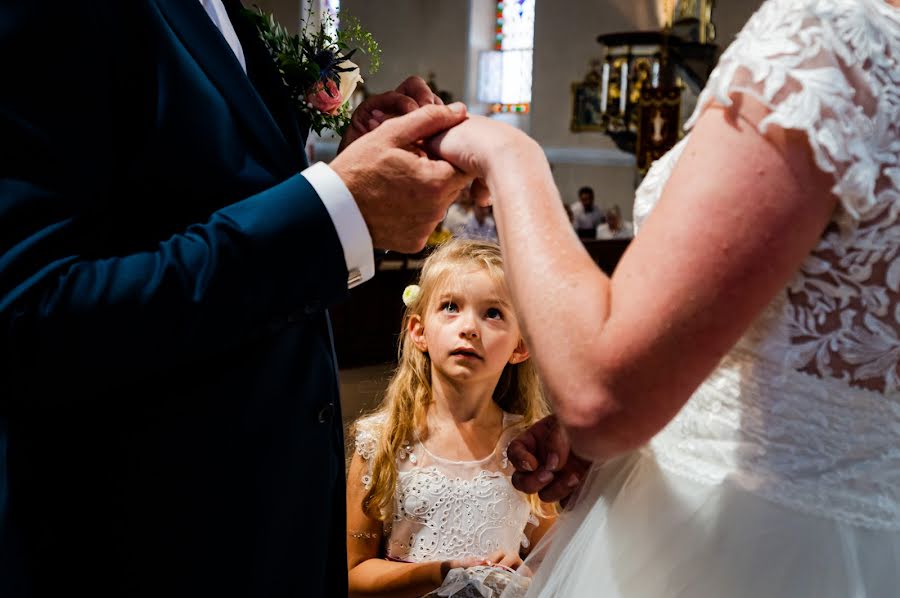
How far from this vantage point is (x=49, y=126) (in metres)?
1.23

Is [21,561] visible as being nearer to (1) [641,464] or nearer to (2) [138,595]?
(2) [138,595]

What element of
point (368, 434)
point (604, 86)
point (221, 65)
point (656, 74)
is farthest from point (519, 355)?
point (604, 86)

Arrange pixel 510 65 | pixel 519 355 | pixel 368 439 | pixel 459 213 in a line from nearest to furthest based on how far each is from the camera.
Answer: pixel 368 439 → pixel 519 355 → pixel 459 213 → pixel 510 65

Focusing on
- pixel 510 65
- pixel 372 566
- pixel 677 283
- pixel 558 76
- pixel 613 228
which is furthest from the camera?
pixel 510 65

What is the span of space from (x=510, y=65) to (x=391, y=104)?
1555cm

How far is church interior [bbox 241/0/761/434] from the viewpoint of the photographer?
8367 mm

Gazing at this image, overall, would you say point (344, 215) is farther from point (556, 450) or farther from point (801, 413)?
point (801, 413)

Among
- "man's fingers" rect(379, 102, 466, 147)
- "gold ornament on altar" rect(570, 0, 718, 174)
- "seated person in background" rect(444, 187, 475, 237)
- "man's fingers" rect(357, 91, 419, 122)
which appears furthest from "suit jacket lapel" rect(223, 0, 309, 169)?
"seated person in background" rect(444, 187, 475, 237)

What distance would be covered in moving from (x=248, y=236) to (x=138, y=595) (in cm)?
55

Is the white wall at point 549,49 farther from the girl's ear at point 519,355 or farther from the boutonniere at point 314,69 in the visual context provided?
the boutonniere at point 314,69

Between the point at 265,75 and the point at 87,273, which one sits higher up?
the point at 265,75

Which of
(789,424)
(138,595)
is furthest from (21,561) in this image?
(789,424)

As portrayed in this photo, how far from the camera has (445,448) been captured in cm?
259

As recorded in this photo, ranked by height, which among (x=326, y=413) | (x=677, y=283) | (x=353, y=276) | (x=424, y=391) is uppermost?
(x=677, y=283)
